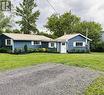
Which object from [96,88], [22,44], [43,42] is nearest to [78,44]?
[43,42]

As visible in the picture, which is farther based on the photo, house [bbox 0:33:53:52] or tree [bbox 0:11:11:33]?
tree [bbox 0:11:11:33]

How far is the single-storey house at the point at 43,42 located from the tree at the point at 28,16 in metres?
25.2

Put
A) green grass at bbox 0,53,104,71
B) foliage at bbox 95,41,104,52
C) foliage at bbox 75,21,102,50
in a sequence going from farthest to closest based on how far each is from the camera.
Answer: foliage at bbox 75,21,102,50 < foliage at bbox 95,41,104,52 < green grass at bbox 0,53,104,71

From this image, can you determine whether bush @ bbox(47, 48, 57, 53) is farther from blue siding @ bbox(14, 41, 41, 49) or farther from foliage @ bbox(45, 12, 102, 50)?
foliage @ bbox(45, 12, 102, 50)

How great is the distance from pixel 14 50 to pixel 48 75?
2465cm

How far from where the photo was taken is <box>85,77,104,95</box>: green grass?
356 inches

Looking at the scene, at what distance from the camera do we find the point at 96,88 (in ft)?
31.9

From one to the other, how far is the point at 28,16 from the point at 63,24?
12.1 metres

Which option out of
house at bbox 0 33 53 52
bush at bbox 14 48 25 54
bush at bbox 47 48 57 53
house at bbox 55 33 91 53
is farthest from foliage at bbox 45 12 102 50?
bush at bbox 14 48 25 54

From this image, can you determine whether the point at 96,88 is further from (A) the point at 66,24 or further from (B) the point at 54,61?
(A) the point at 66,24

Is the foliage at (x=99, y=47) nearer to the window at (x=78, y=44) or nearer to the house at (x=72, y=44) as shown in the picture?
the house at (x=72, y=44)

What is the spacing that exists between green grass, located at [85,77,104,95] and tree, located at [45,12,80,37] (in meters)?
51.8

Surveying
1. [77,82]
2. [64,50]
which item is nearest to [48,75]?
[77,82]

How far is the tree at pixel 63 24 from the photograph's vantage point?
207ft
